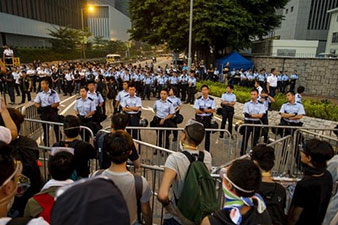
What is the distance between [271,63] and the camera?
74.6 ft

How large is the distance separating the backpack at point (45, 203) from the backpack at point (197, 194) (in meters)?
1.23

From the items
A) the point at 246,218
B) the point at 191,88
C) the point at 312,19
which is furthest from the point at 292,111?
the point at 312,19

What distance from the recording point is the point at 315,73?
20.1 meters

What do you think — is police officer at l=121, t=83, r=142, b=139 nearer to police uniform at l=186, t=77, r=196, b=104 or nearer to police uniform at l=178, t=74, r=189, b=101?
police uniform at l=186, t=77, r=196, b=104

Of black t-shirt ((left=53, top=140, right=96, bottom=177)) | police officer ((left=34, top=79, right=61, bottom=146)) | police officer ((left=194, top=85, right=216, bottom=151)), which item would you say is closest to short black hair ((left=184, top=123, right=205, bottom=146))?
black t-shirt ((left=53, top=140, right=96, bottom=177))

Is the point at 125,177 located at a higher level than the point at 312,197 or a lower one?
higher

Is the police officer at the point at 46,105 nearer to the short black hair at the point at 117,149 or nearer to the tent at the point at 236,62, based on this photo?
the short black hair at the point at 117,149

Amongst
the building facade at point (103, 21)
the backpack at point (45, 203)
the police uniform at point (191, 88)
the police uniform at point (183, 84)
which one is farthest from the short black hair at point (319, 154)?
the building facade at point (103, 21)

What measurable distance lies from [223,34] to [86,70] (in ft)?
40.9

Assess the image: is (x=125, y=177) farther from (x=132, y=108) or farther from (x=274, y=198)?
(x=132, y=108)

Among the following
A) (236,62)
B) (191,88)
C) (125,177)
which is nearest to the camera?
(125,177)

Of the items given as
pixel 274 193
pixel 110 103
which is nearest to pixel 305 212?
pixel 274 193

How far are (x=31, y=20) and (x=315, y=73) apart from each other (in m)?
38.5

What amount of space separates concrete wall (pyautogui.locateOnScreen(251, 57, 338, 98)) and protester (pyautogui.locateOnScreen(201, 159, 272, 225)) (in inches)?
814
